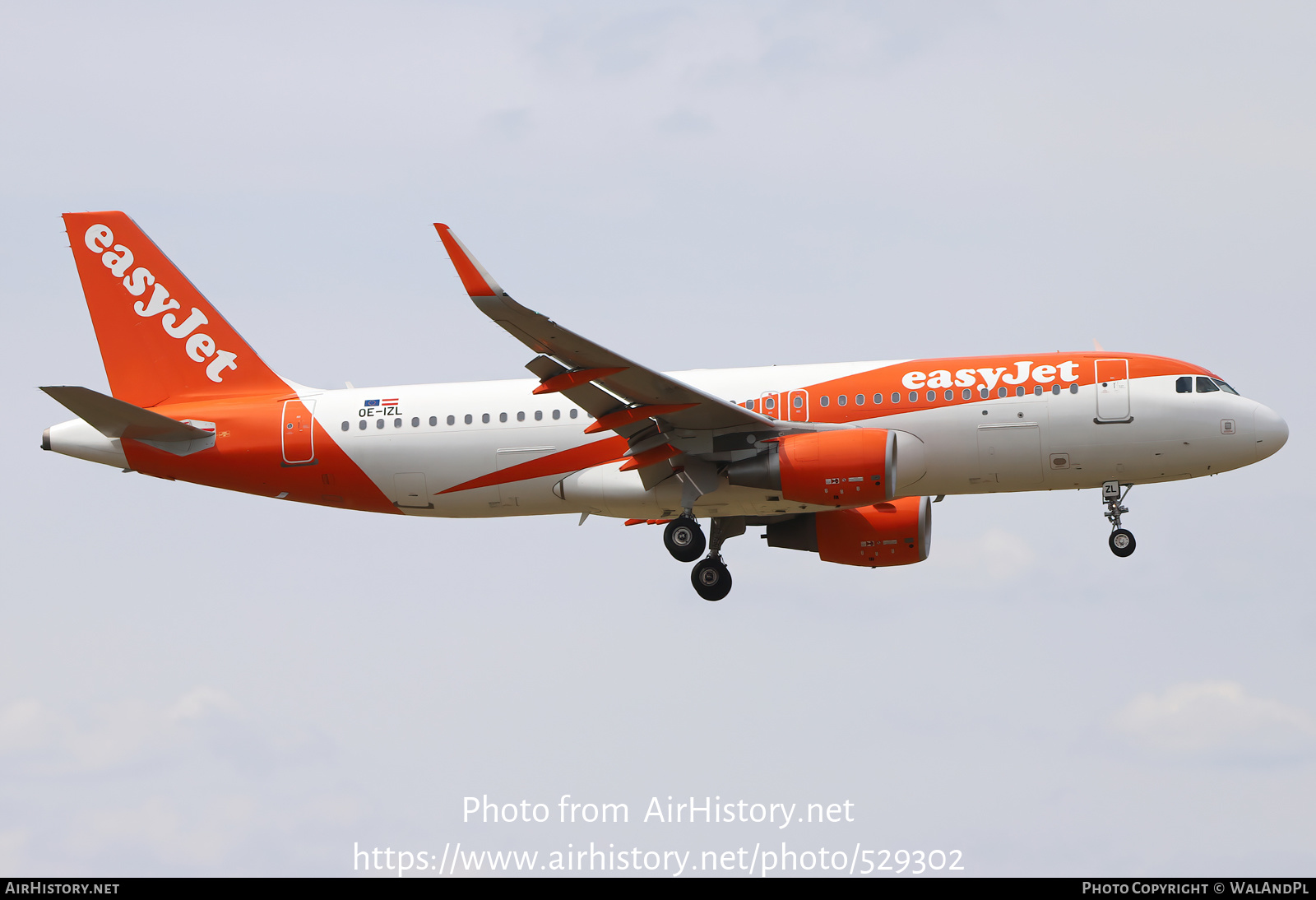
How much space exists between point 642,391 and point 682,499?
115 inches

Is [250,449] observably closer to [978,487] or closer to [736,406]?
[736,406]

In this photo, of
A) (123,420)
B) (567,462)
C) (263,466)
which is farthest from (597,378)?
(123,420)

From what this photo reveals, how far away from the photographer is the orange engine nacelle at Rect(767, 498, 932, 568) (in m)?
36.5

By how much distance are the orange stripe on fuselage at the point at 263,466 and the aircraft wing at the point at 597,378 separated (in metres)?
5.94

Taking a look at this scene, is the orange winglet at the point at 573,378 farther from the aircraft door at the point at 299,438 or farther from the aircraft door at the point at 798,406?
the aircraft door at the point at 299,438

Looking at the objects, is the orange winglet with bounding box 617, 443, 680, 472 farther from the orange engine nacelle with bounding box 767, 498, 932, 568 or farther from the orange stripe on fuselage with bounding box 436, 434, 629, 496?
the orange engine nacelle with bounding box 767, 498, 932, 568

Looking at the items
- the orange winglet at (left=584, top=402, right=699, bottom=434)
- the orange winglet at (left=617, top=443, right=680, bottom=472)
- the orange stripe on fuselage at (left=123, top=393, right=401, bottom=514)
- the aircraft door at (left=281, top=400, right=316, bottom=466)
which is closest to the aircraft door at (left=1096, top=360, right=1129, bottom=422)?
the orange winglet at (left=584, top=402, right=699, bottom=434)

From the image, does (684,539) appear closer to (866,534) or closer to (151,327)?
(866,534)

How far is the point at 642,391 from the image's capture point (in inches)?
1239

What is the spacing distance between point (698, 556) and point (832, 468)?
5206 millimetres

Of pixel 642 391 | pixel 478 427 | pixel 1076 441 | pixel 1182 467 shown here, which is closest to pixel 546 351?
Result: pixel 642 391

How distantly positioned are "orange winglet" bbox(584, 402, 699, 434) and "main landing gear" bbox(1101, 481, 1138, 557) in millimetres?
9332

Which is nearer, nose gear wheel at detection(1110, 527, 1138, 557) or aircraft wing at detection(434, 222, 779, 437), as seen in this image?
aircraft wing at detection(434, 222, 779, 437)

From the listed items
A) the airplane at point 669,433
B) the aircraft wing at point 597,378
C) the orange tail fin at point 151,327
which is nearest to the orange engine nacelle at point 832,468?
the airplane at point 669,433
